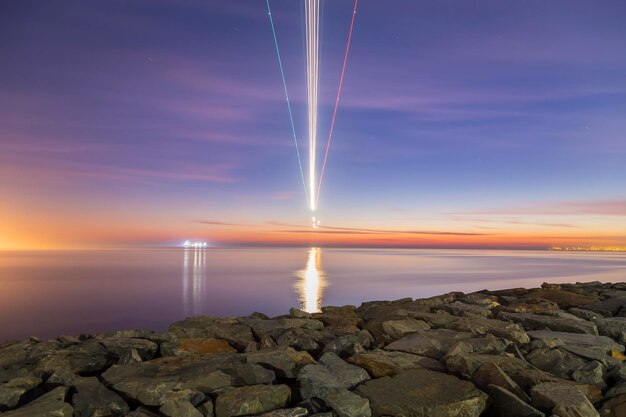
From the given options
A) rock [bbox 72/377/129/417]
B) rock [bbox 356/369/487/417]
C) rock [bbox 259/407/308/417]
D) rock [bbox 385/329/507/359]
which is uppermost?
rock [bbox 385/329/507/359]

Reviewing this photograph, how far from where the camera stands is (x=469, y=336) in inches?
336

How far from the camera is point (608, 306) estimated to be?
40.6ft

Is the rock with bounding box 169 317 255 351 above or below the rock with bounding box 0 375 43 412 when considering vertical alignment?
above

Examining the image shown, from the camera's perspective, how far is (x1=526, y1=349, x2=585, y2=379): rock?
276 inches

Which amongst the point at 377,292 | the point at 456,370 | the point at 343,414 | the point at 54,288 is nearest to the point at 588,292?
the point at 456,370

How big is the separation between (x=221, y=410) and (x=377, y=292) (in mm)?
32078

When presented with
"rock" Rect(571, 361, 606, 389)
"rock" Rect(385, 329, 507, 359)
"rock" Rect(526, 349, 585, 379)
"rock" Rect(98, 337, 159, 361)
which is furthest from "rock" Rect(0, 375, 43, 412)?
"rock" Rect(571, 361, 606, 389)

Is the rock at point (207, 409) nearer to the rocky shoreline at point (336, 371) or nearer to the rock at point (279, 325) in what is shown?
the rocky shoreline at point (336, 371)

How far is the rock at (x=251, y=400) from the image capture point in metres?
5.61

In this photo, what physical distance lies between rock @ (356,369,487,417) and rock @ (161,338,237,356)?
11.3 feet

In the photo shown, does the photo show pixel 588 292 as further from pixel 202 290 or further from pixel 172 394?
pixel 202 290

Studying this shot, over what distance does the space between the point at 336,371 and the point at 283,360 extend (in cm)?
89

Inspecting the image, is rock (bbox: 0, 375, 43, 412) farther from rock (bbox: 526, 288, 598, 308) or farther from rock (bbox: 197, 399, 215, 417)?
rock (bbox: 526, 288, 598, 308)

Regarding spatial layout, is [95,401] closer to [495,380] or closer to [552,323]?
[495,380]
